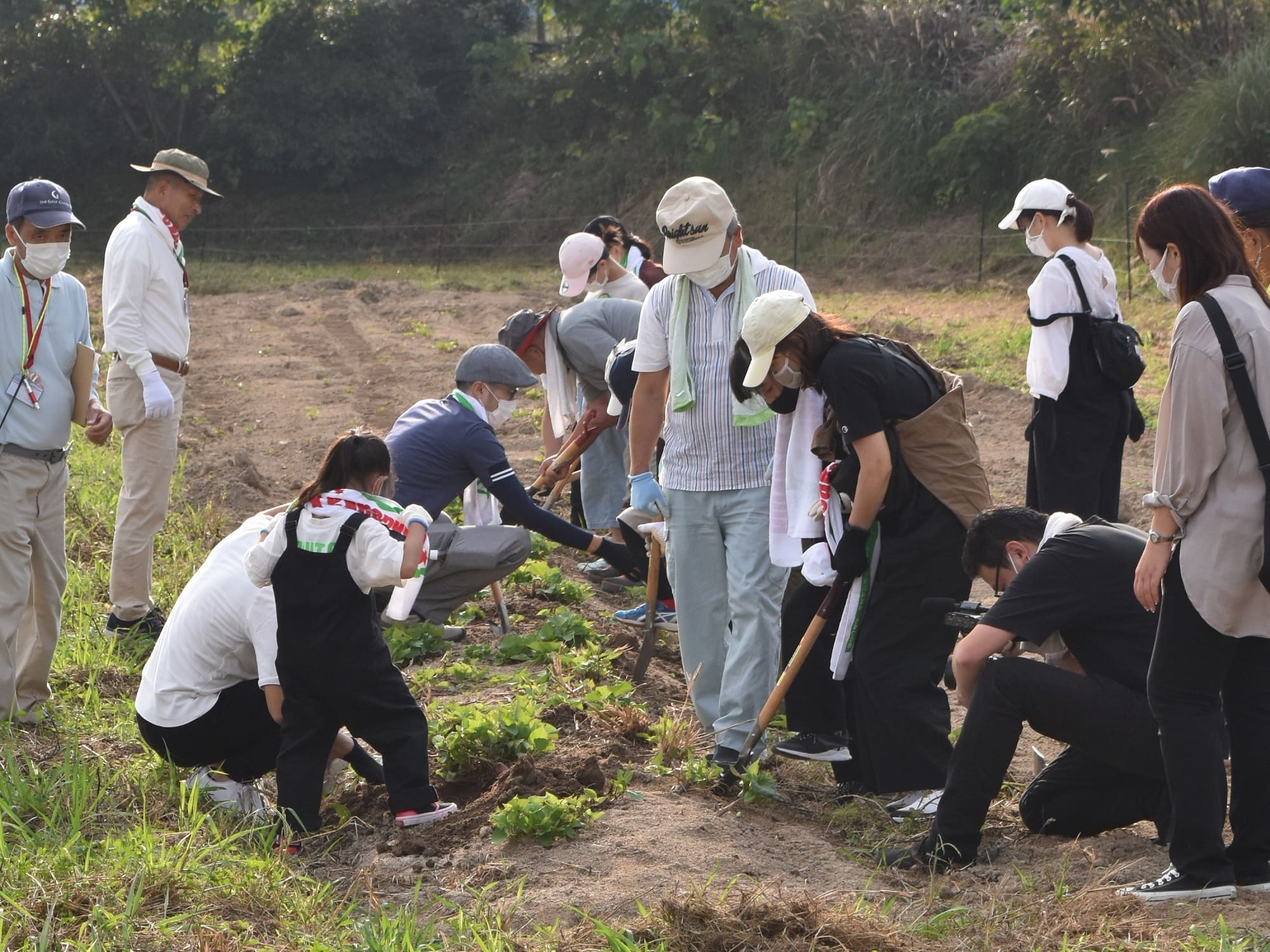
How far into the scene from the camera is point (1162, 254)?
11.3ft

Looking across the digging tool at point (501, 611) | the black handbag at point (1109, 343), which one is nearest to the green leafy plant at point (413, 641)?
the digging tool at point (501, 611)

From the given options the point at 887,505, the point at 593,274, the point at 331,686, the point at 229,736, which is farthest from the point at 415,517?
the point at 593,274

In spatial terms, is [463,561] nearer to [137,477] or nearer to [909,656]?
[137,477]

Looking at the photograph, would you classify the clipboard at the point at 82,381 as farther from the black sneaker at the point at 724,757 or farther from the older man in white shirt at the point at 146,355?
the black sneaker at the point at 724,757

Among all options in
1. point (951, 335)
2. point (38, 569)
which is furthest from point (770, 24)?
point (38, 569)

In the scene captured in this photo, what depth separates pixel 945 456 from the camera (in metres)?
4.32

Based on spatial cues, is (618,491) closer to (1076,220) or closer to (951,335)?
(1076,220)

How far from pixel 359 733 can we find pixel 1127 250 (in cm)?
1523

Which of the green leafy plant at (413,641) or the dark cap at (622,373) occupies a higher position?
the dark cap at (622,373)

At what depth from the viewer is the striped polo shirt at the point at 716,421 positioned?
4.79 meters

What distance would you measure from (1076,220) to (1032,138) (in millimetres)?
16833

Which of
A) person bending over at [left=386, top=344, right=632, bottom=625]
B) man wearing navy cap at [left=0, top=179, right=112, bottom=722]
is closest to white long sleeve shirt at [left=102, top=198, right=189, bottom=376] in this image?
man wearing navy cap at [left=0, top=179, right=112, bottom=722]

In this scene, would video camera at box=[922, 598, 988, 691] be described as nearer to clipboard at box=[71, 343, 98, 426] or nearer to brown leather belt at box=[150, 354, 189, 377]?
clipboard at box=[71, 343, 98, 426]

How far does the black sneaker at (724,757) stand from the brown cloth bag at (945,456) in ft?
3.42
